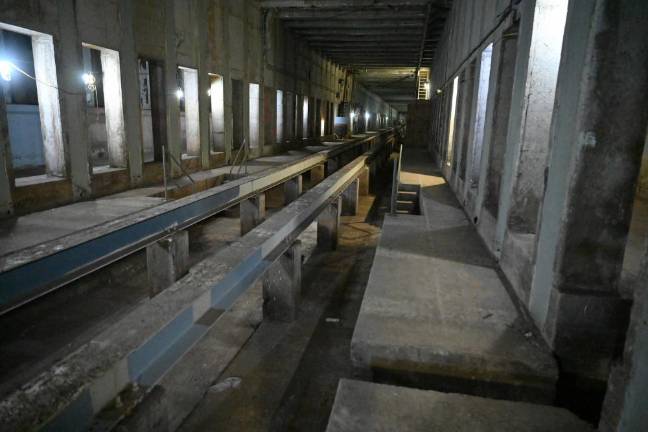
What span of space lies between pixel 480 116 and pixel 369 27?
12356mm

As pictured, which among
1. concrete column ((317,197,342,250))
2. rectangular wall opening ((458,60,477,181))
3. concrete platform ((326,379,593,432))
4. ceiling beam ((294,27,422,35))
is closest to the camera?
concrete platform ((326,379,593,432))

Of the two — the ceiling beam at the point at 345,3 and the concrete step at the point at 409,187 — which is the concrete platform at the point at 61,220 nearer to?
the concrete step at the point at 409,187

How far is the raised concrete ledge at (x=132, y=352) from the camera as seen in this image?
1.66 metres

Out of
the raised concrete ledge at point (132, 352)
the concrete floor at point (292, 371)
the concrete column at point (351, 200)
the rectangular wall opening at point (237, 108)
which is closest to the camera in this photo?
the raised concrete ledge at point (132, 352)

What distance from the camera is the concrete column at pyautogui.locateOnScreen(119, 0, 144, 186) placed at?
825 cm

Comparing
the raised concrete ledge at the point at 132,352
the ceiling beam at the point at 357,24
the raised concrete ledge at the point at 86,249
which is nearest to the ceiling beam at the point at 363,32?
the ceiling beam at the point at 357,24

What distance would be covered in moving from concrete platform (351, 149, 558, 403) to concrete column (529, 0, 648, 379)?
0.25 meters

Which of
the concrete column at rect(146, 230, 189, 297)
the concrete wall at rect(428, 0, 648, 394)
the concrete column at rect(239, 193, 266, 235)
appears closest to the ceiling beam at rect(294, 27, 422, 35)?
the concrete column at rect(239, 193, 266, 235)

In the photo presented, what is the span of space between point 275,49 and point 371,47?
7158mm

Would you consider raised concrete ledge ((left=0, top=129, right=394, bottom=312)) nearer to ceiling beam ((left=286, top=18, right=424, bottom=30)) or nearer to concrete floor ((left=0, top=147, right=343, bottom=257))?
concrete floor ((left=0, top=147, right=343, bottom=257))

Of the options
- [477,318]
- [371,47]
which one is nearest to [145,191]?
[477,318]

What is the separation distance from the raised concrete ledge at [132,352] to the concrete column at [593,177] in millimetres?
2266

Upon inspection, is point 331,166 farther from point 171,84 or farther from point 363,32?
point 171,84

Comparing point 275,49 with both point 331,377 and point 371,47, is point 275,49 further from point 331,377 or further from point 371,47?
point 331,377
